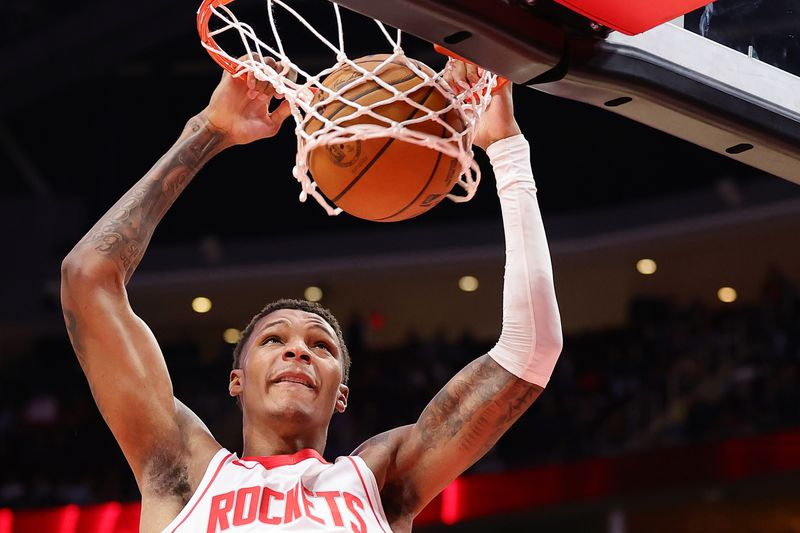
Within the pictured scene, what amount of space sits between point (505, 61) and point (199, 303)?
35.4ft

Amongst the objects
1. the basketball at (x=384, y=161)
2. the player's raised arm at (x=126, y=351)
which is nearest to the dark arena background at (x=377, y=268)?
the player's raised arm at (x=126, y=351)

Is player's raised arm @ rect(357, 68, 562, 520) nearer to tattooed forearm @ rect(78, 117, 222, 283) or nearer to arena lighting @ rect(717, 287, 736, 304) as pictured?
tattooed forearm @ rect(78, 117, 222, 283)

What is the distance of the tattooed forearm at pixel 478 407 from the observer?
2514mm

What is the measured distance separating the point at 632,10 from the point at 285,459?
125cm

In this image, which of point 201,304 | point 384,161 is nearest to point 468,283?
point 201,304

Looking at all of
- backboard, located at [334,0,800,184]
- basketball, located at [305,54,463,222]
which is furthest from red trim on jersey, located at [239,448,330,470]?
backboard, located at [334,0,800,184]

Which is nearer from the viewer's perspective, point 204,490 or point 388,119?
point 388,119

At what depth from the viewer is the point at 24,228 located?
11.5 metres

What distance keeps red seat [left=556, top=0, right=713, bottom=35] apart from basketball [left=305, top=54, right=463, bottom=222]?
1.36 ft

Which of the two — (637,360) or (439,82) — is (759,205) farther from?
(439,82)

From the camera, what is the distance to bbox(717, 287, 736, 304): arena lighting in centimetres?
1237

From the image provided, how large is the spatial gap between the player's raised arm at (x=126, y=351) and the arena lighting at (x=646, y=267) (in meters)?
10.0

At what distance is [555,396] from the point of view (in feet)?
32.3

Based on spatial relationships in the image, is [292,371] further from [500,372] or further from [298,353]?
[500,372]
